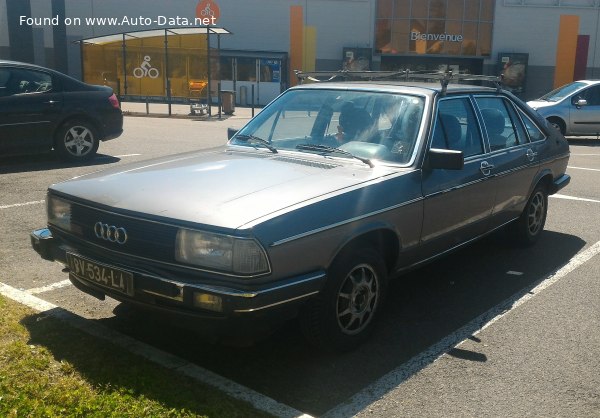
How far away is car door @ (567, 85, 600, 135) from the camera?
1631 cm

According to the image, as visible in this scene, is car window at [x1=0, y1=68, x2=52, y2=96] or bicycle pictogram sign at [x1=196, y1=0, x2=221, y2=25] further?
bicycle pictogram sign at [x1=196, y1=0, x2=221, y2=25]

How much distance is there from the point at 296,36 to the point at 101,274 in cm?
3236

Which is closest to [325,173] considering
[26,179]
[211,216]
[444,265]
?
[211,216]

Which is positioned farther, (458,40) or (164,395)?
(458,40)

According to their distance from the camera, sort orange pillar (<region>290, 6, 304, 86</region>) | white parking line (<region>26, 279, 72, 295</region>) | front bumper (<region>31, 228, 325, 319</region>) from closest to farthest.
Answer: front bumper (<region>31, 228, 325, 319</region>), white parking line (<region>26, 279, 72, 295</region>), orange pillar (<region>290, 6, 304, 86</region>)

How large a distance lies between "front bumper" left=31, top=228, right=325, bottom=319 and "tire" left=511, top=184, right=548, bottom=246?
10.7ft

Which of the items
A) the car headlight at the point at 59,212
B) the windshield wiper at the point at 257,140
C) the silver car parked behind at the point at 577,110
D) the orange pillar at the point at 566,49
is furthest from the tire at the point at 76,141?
the orange pillar at the point at 566,49

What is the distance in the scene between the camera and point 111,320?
4352mm

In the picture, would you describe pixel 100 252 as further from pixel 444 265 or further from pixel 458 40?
pixel 458 40

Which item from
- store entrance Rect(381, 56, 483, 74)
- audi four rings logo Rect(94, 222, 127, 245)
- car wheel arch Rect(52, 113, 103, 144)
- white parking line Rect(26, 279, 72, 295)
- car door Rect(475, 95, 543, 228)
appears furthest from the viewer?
store entrance Rect(381, 56, 483, 74)

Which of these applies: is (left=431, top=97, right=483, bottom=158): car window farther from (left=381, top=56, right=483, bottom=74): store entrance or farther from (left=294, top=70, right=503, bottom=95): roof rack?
(left=381, top=56, right=483, bottom=74): store entrance

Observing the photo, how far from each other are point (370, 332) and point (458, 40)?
108ft

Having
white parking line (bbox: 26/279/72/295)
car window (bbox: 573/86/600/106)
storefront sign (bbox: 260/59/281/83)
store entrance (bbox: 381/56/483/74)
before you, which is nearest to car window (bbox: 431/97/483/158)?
white parking line (bbox: 26/279/72/295)

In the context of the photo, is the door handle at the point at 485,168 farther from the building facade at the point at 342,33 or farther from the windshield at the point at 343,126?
the building facade at the point at 342,33
